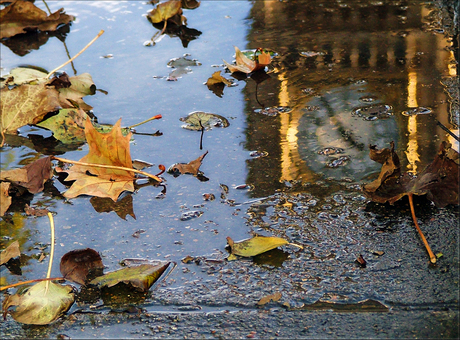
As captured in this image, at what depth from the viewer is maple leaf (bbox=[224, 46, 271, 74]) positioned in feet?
7.58

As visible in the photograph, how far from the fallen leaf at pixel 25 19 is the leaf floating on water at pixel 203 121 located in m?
1.49

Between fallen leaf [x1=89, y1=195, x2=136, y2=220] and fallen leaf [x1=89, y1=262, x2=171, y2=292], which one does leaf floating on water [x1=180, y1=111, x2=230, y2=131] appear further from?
fallen leaf [x1=89, y1=262, x2=171, y2=292]

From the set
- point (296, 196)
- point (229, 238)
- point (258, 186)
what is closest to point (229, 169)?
point (258, 186)

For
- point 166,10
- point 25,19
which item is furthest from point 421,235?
point 25,19

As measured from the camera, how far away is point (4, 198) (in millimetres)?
1596

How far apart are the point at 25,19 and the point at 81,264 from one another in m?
2.18

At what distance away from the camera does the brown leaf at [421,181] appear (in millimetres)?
1418

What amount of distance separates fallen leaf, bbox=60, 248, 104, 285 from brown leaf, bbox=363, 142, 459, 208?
808 mm

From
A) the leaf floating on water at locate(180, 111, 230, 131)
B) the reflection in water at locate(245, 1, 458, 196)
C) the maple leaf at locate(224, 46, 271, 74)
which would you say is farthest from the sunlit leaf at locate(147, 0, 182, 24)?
the leaf floating on water at locate(180, 111, 230, 131)

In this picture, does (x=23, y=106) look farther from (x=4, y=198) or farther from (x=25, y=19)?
(x=25, y=19)

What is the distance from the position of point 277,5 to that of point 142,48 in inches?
37.3

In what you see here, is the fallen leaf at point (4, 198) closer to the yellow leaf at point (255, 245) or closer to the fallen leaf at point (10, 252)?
the fallen leaf at point (10, 252)

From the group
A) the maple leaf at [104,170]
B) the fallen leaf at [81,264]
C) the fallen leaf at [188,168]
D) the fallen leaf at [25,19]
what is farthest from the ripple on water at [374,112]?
the fallen leaf at [25,19]

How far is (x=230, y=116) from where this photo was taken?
2.02 metres
